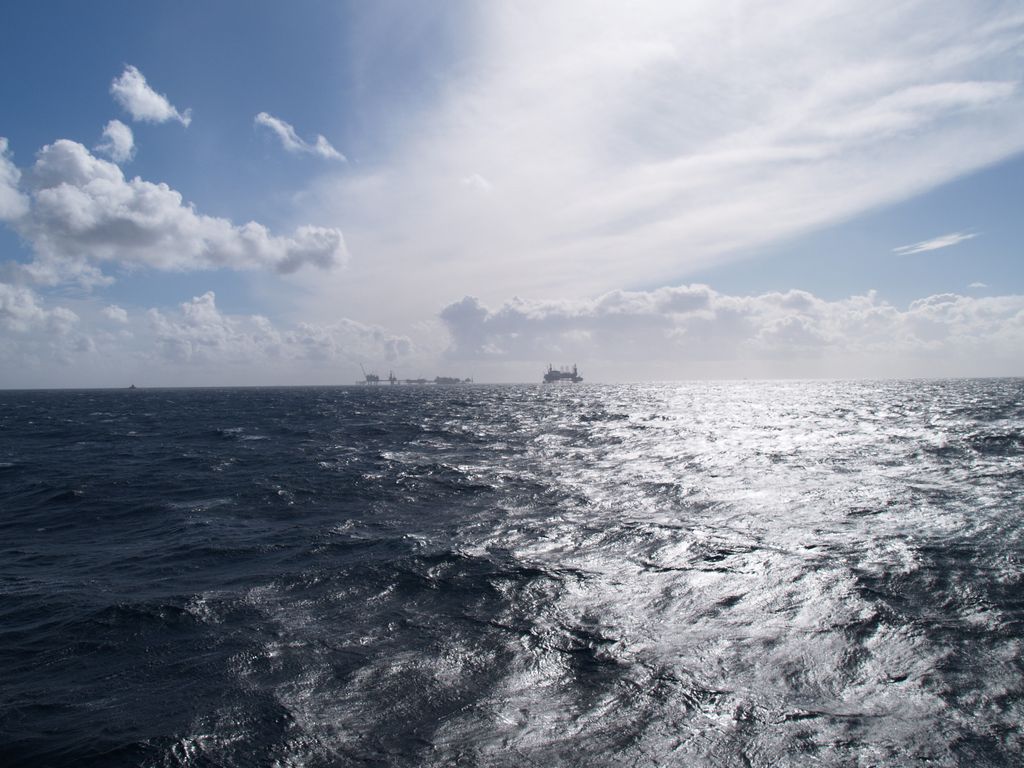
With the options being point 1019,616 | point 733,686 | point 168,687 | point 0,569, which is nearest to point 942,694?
point 733,686

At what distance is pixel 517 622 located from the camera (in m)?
12.7

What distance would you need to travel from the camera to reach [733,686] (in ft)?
32.5

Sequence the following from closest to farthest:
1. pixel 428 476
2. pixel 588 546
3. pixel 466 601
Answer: pixel 466 601, pixel 588 546, pixel 428 476

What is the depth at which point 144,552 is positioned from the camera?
60.8ft

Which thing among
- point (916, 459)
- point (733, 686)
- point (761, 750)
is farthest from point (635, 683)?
point (916, 459)

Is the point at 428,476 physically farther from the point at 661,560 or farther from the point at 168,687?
the point at 168,687

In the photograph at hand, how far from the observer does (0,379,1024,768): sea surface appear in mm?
8609

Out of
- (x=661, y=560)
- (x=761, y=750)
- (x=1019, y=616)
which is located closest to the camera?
(x=761, y=750)

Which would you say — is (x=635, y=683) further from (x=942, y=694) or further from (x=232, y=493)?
(x=232, y=493)

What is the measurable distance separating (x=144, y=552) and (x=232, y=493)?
8796mm

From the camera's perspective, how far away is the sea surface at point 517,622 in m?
8.61

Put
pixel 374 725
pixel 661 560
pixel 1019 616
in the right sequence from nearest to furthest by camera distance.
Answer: pixel 374 725
pixel 1019 616
pixel 661 560

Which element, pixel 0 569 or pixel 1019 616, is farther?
pixel 0 569

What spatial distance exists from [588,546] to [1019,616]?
10.2 metres
